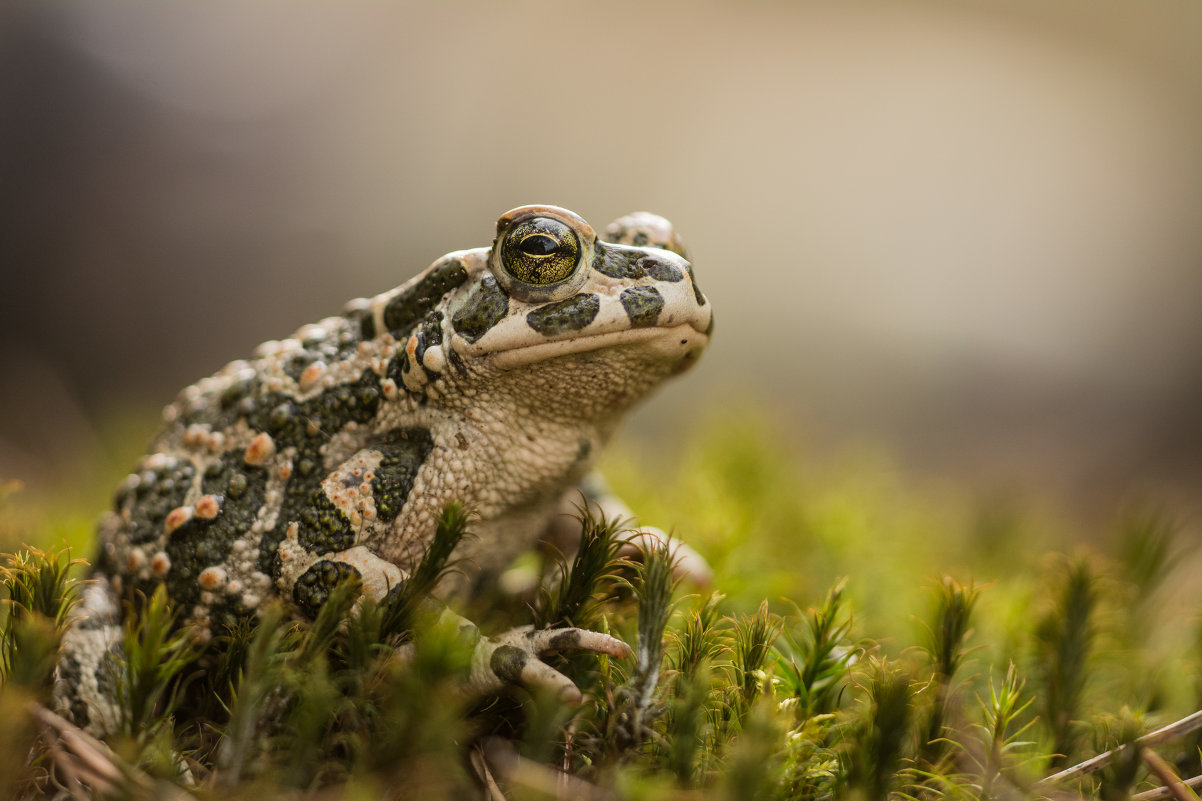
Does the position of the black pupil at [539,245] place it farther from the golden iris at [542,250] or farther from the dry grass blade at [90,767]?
the dry grass blade at [90,767]


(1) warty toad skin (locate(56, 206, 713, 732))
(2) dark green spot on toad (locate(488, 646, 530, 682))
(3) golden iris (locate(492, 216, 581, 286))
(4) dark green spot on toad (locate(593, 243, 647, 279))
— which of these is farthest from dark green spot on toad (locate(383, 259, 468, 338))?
(2) dark green spot on toad (locate(488, 646, 530, 682))

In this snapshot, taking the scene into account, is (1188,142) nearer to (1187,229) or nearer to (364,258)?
(1187,229)

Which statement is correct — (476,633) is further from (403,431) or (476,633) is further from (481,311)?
(481,311)

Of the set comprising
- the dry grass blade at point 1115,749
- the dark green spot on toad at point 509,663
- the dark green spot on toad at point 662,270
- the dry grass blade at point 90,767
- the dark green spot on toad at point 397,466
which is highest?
the dark green spot on toad at point 662,270

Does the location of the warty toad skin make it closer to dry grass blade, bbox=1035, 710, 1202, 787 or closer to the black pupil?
the black pupil

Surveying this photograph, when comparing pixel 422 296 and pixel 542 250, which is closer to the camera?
pixel 542 250

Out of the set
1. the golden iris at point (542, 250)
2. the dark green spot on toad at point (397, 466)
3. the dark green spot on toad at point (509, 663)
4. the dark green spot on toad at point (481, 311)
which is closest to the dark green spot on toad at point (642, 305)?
the golden iris at point (542, 250)

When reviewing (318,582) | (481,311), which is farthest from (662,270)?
(318,582)
